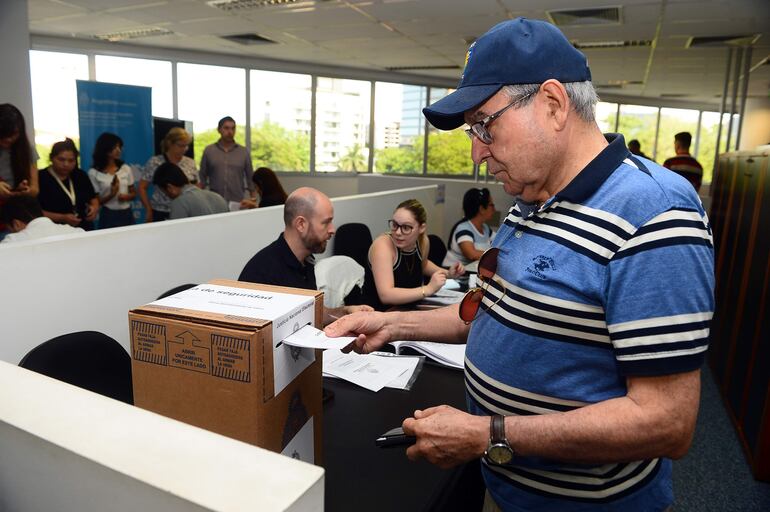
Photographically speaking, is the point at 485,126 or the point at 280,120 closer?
the point at 485,126

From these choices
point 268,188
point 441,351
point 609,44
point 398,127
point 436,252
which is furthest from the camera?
point 398,127

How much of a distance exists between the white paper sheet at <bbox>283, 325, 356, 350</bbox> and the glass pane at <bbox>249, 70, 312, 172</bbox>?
8.45 m

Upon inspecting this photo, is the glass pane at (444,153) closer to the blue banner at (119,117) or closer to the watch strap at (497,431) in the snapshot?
the blue banner at (119,117)

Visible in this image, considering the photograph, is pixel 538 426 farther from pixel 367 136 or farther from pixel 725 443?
pixel 367 136

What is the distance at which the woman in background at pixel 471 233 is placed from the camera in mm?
3876

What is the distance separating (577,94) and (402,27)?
5.77 metres

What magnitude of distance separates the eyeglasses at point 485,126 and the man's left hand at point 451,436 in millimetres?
467

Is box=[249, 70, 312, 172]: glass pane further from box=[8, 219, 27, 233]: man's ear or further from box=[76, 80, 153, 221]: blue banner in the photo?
box=[8, 219, 27, 233]: man's ear

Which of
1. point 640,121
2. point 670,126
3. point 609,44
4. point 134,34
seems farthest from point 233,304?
point 670,126

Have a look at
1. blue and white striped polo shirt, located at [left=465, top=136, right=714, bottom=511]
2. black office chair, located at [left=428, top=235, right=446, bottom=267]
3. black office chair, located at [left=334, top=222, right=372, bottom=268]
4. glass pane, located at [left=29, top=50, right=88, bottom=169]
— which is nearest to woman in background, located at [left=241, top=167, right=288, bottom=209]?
black office chair, located at [left=334, top=222, right=372, bottom=268]

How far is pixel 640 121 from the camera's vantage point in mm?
11742

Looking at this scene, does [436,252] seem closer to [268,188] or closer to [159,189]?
[268,188]

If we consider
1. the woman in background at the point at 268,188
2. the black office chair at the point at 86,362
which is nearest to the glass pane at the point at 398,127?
the woman in background at the point at 268,188

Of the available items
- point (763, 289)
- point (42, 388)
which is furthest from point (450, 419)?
point (763, 289)
